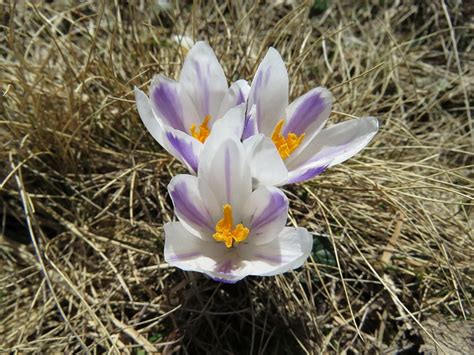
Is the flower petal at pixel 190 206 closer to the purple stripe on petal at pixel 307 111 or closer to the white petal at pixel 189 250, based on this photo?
the white petal at pixel 189 250

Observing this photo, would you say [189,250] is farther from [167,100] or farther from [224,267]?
[167,100]

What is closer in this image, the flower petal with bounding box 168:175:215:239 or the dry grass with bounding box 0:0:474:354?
the flower petal with bounding box 168:175:215:239

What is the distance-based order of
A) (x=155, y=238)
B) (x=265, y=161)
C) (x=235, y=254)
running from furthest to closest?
(x=155, y=238)
(x=235, y=254)
(x=265, y=161)

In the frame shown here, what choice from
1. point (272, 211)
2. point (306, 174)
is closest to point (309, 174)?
point (306, 174)

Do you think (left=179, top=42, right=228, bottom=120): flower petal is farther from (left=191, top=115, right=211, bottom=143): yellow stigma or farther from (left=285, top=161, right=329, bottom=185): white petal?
(left=285, top=161, right=329, bottom=185): white petal

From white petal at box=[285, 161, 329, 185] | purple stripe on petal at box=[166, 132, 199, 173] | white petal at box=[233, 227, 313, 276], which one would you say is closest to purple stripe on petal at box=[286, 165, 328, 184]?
white petal at box=[285, 161, 329, 185]

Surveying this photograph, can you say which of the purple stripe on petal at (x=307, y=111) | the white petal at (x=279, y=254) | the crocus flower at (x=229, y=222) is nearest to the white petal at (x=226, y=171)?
the crocus flower at (x=229, y=222)
